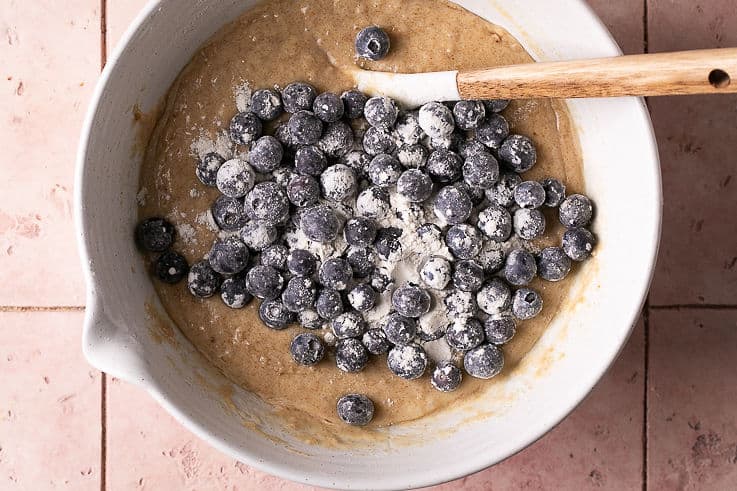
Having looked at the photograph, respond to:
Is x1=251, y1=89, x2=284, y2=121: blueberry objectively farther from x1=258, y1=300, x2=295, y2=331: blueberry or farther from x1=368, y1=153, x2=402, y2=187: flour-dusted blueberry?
x1=258, y1=300, x2=295, y2=331: blueberry

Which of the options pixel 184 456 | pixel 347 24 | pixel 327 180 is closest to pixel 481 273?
pixel 327 180

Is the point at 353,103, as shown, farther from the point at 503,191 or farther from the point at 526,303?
the point at 526,303

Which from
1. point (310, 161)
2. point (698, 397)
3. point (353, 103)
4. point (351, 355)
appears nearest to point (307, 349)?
point (351, 355)

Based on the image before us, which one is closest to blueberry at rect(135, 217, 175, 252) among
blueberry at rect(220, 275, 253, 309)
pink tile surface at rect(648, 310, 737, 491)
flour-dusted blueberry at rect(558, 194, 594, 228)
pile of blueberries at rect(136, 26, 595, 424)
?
pile of blueberries at rect(136, 26, 595, 424)

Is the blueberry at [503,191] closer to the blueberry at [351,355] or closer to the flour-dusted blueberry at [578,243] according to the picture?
the flour-dusted blueberry at [578,243]

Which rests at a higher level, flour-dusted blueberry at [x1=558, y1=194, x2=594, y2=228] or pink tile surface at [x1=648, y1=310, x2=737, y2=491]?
flour-dusted blueberry at [x1=558, y1=194, x2=594, y2=228]

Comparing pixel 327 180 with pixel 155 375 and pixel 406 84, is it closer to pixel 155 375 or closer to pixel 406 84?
pixel 406 84
